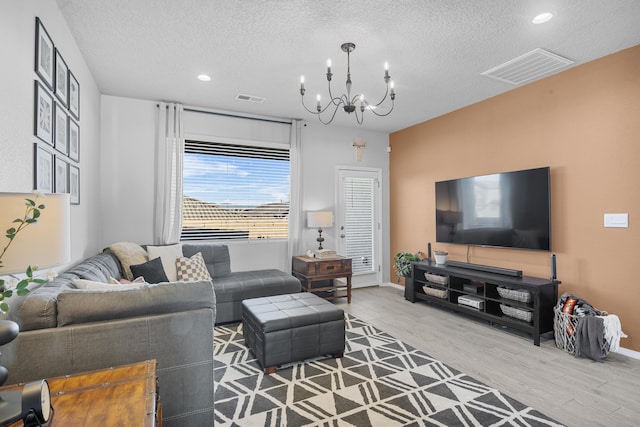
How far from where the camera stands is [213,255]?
4340 millimetres

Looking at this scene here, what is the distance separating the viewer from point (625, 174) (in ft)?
9.86

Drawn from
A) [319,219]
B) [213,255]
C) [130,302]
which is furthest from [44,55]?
[319,219]

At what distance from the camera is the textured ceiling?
7.90ft

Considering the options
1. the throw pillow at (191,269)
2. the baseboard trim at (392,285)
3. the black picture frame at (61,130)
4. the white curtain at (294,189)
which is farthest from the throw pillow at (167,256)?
the baseboard trim at (392,285)

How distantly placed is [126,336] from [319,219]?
3668mm

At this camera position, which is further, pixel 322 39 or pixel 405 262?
pixel 405 262

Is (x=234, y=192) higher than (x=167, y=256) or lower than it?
higher

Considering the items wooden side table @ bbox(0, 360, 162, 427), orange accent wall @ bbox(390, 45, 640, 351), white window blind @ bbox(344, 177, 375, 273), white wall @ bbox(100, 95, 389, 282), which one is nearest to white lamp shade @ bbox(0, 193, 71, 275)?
wooden side table @ bbox(0, 360, 162, 427)

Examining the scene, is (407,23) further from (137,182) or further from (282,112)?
(137,182)

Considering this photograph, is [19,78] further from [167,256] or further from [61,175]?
[167,256]

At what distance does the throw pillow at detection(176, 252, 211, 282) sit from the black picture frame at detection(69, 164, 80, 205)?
1213 millimetres

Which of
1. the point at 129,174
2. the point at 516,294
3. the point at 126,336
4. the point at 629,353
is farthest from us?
the point at 129,174

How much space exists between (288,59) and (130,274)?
8.78ft

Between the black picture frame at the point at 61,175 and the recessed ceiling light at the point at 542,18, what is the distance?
3.68 meters
